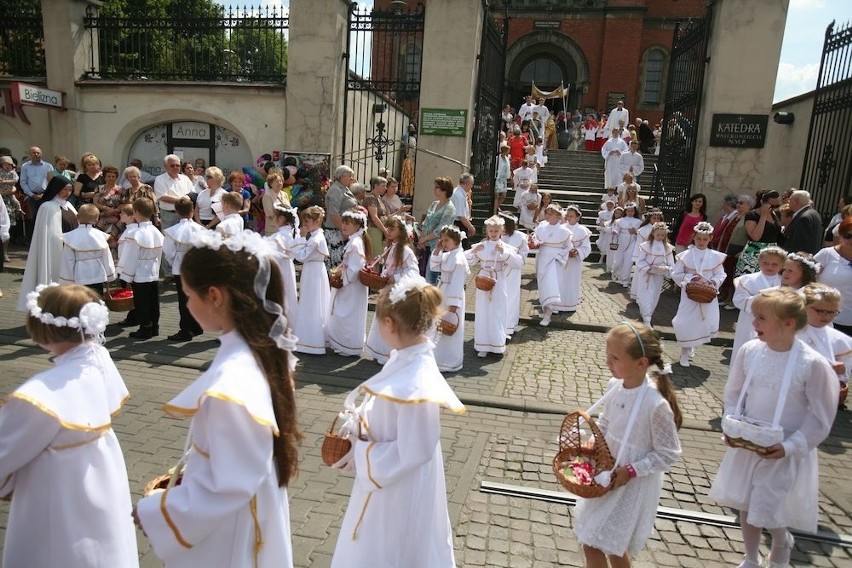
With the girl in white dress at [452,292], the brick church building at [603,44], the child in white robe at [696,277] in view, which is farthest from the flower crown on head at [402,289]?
the brick church building at [603,44]

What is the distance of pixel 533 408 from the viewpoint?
6.27 metres

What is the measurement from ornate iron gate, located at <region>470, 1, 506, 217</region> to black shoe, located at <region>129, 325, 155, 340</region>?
8120mm

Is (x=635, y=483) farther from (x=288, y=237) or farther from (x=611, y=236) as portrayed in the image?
(x=611, y=236)

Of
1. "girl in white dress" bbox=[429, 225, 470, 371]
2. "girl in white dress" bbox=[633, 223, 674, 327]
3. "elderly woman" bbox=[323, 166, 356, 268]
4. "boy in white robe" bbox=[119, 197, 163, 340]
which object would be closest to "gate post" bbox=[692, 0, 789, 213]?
"girl in white dress" bbox=[633, 223, 674, 327]

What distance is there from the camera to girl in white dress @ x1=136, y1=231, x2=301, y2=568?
190 cm

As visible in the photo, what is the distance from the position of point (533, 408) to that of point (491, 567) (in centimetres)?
274

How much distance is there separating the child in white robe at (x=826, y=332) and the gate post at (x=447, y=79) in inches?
353

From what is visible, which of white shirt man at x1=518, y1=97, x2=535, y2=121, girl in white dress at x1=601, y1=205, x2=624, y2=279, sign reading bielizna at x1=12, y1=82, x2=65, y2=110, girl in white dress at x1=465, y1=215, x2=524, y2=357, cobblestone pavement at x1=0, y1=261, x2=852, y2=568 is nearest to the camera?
cobblestone pavement at x1=0, y1=261, x2=852, y2=568

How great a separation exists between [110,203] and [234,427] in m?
9.81

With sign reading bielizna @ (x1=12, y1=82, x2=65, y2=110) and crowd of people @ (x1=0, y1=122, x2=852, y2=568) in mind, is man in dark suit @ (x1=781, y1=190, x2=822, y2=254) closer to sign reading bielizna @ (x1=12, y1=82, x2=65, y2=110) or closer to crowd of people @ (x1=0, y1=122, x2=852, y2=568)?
crowd of people @ (x1=0, y1=122, x2=852, y2=568)

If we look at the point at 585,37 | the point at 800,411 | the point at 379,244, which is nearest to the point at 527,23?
the point at 585,37

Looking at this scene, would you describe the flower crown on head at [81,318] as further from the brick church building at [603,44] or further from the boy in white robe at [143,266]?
the brick church building at [603,44]

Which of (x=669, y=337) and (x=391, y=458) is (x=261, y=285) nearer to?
(x=391, y=458)

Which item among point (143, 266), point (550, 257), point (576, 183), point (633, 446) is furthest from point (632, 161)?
point (633, 446)
